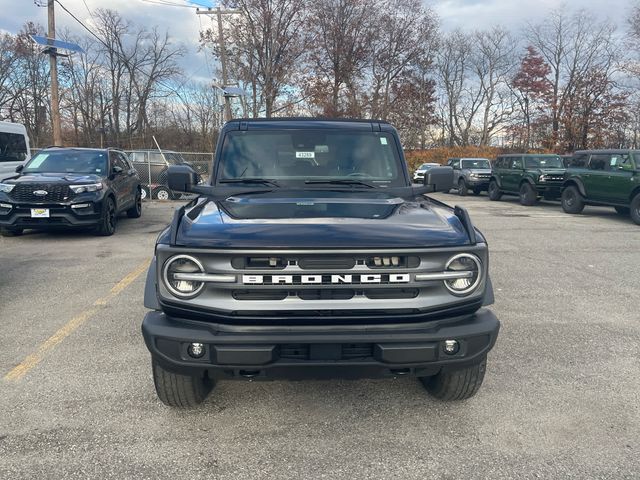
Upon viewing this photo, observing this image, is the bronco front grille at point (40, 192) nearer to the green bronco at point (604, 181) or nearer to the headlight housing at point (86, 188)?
the headlight housing at point (86, 188)

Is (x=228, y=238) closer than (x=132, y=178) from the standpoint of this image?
Yes

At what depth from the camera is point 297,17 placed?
36.0 metres

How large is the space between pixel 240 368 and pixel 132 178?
1054 cm

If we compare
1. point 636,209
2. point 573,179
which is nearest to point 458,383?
point 636,209

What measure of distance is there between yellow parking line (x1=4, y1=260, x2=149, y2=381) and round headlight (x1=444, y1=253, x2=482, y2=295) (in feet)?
10.5

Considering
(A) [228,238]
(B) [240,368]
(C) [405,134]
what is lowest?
(B) [240,368]

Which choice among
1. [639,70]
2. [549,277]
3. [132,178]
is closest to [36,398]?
[549,277]

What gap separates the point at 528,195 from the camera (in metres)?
17.0

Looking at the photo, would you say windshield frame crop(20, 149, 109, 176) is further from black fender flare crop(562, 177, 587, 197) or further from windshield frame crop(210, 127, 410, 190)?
black fender flare crop(562, 177, 587, 197)

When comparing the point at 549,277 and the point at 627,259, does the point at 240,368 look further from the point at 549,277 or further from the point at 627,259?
the point at 627,259

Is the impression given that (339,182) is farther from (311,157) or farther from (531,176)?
(531,176)

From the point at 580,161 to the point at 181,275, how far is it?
47.2ft

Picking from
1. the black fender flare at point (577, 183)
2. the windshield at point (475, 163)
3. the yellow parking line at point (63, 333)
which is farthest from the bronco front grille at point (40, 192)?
the windshield at point (475, 163)

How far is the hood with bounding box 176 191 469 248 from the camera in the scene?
2.55 m
